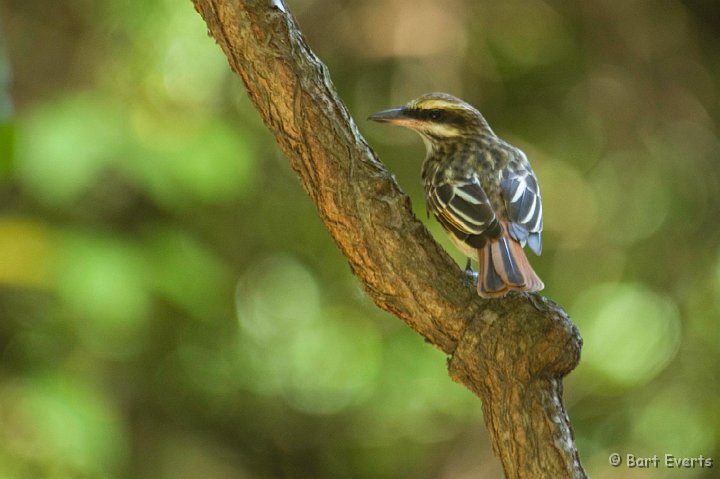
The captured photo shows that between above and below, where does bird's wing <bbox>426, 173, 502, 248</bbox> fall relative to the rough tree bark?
above

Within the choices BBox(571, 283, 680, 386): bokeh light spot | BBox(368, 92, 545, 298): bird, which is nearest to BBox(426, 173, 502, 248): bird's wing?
BBox(368, 92, 545, 298): bird

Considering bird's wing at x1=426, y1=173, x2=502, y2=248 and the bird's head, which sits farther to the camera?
the bird's head

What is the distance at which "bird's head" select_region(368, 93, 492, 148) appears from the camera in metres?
4.72

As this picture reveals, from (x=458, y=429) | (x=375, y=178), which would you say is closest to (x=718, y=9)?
(x=458, y=429)

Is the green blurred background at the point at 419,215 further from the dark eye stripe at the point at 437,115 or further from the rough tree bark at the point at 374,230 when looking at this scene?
the rough tree bark at the point at 374,230

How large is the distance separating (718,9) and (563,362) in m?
4.64

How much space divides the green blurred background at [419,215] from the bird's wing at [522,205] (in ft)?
6.81

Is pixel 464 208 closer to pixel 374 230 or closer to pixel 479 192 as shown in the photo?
pixel 479 192

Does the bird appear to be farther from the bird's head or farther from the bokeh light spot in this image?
the bokeh light spot

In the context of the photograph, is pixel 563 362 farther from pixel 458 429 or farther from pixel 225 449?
pixel 225 449

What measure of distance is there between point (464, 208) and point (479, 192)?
5.2 inches

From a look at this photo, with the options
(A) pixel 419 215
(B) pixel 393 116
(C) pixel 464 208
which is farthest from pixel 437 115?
(A) pixel 419 215

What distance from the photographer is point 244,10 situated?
3465mm

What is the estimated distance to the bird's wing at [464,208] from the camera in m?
4.04
